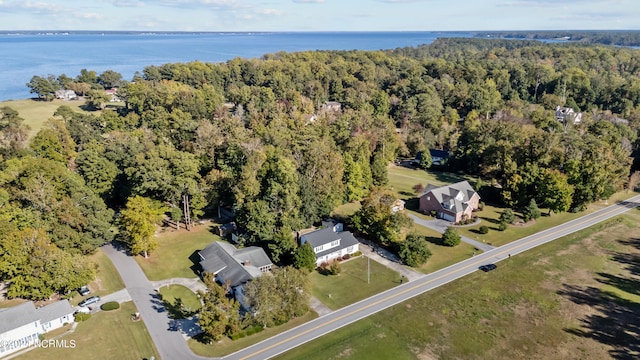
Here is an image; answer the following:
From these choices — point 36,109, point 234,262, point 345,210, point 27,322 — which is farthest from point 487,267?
point 36,109

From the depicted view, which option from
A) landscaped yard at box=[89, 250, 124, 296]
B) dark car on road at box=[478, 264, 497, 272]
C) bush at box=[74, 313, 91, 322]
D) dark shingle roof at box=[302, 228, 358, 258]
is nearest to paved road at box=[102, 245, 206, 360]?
landscaped yard at box=[89, 250, 124, 296]

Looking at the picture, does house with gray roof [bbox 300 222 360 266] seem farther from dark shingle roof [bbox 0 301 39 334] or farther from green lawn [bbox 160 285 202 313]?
dark shingle roof [bbox 0 301 39 334]

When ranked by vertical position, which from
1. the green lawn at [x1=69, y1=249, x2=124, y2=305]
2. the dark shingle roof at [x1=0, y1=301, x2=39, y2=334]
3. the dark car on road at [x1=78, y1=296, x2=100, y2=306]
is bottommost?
the green lawn at [x1=69, y1=249, x2=124, y2=305]

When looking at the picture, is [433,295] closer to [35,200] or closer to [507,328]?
[507,328]

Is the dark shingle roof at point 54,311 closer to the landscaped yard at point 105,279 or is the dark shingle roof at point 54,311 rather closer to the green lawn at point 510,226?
the landscaped yard at point 105,279

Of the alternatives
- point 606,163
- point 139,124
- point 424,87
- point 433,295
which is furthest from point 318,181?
point 424,87

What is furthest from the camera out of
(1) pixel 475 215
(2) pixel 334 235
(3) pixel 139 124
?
(3) pixel 139 124

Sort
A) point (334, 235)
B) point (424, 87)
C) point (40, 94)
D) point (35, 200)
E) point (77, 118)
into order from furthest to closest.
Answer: point (40, 94), point (424, 87), point (77, 118), point (334, 235), point (35, 200)

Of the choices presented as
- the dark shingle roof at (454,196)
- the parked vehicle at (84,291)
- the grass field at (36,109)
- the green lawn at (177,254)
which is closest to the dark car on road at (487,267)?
the dark shingle roof at (454,196)
